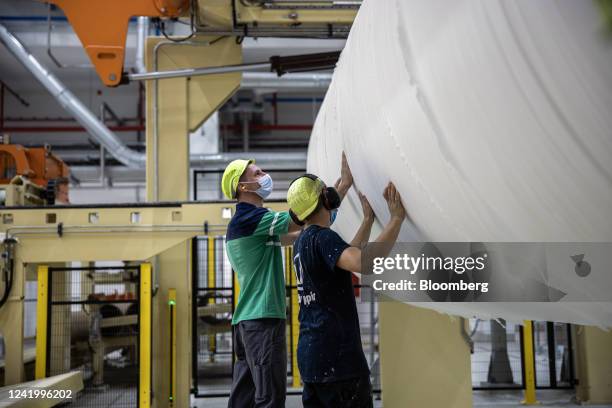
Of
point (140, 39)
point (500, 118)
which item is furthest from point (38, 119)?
point (500, 118)

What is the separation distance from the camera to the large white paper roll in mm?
783

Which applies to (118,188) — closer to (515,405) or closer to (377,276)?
(515,405)

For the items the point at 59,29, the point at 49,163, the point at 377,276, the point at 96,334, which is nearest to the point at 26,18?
the point at 59,29

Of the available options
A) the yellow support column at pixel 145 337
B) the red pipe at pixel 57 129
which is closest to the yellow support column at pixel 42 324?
the yellow support column at pixel 145 337

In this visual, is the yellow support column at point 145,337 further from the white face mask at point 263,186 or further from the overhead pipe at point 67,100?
the overhead pipe at point 67,100

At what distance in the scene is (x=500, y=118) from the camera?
2.98ft

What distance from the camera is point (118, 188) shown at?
34.1 ft

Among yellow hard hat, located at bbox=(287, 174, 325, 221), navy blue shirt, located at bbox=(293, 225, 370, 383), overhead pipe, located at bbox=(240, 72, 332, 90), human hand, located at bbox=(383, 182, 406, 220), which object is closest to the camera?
human hand, located at bbox=(383, 182, 406, 220)

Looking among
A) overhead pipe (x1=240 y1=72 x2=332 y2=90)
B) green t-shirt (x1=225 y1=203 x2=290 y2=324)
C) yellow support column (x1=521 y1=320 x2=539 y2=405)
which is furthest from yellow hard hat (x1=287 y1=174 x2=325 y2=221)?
overhead pipe (x1=240 y1=72 x2=332 y2=90)

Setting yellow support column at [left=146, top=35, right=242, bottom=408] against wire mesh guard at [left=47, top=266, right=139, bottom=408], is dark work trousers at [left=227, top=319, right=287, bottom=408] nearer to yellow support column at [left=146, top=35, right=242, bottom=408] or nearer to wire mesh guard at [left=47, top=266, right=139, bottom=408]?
yellow support column at [left=146, top=35, right=242, bottom=408]

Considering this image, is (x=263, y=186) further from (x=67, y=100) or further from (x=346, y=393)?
(x=67, y=100)

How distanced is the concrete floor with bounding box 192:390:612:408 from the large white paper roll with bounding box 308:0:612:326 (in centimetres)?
394

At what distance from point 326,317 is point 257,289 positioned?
30.8 inches

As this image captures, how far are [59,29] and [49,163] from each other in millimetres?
3282
